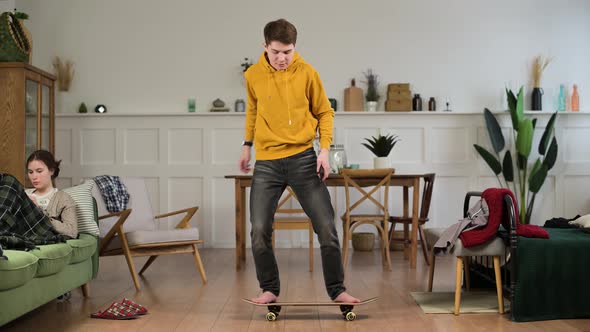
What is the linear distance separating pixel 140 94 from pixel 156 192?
3.43 feet

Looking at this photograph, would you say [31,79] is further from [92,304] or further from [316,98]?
[316,98]

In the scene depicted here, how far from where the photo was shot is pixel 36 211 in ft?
11.2

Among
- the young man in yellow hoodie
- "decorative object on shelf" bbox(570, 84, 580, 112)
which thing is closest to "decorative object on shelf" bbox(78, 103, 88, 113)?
the young man in yellow hoodie

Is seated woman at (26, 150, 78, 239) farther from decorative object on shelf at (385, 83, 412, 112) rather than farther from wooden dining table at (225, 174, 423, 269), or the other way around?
decorative object on shelf at (385, 83, 412, 112)

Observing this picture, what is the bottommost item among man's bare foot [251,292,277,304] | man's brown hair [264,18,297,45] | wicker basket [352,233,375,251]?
wicker basket [352,233,375,251]

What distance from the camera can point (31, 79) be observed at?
18.5 ft

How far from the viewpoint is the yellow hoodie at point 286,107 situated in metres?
3.24

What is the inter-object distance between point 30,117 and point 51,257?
2775mm

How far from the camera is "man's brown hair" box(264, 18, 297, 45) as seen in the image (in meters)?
3.09

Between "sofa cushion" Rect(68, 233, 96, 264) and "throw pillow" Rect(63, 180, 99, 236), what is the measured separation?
4 cm

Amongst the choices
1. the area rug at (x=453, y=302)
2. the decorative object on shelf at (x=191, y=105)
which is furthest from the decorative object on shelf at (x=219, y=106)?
the area rug at (x=453, y=302)

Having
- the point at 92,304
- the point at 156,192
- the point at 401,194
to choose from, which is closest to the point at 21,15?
the point at 156,192

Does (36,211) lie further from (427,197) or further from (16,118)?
(427,197)

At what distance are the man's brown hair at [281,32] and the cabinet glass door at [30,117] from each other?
3.15 m
